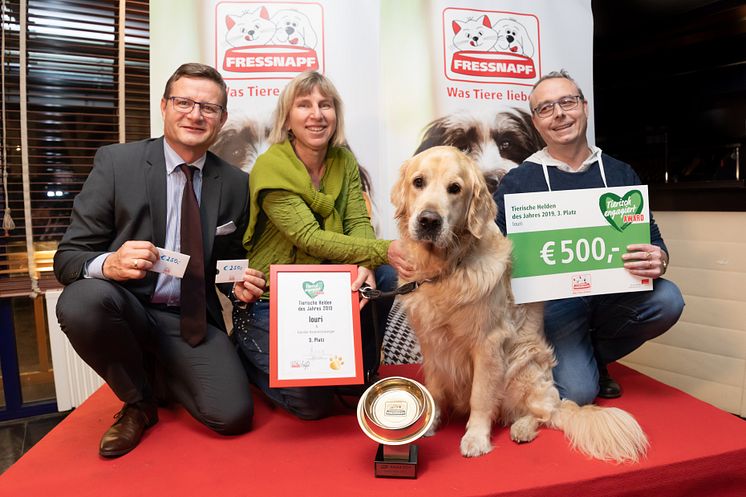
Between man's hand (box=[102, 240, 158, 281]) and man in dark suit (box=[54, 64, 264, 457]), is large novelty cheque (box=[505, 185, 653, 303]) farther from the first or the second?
man's hand (box=[102, 240, 158, 281])

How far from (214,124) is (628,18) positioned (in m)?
3.55

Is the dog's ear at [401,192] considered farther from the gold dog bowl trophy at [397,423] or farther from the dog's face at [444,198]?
the gold dog bowl trophy at [397,423]

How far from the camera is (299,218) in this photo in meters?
2.07

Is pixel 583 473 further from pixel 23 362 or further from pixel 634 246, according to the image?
pixel 23 362

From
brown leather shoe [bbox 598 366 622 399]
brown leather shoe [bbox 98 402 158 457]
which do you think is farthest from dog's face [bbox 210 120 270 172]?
brown leather shoe [bbox 598 366 622 399]

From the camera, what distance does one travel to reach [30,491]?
59.9 inches

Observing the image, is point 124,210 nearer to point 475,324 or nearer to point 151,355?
point 151,355

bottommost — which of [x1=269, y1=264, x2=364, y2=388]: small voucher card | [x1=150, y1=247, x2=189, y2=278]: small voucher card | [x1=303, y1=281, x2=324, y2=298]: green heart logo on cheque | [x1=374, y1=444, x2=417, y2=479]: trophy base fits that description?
[x1=374, y1=444, x2=417, y2=479]: trophy base

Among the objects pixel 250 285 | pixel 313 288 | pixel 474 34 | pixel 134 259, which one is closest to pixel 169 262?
pixel 134 259

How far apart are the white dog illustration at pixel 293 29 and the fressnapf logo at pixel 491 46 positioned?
2.64ft

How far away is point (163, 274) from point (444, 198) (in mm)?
1163

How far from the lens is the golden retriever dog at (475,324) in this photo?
64.8 inches

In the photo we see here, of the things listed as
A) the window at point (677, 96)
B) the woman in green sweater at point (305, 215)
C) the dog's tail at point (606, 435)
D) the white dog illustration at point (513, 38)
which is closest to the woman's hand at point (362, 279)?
the woman in green sweater at point (305, 215)

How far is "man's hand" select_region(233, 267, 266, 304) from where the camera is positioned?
196cm
